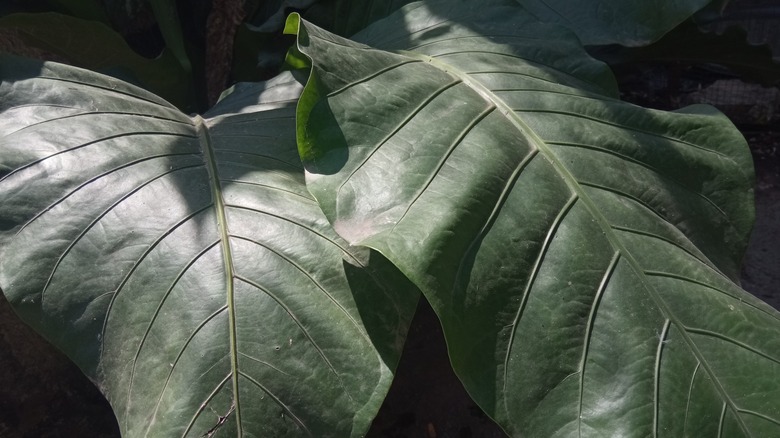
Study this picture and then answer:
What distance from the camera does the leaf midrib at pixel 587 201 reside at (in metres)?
0.82

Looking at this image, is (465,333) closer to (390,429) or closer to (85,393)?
(390,429)

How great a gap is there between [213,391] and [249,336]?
0.26ft


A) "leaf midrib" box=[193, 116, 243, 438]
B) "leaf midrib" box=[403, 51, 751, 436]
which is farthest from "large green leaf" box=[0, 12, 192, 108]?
"leaf midrib" box=[403, 51, 751, 436]

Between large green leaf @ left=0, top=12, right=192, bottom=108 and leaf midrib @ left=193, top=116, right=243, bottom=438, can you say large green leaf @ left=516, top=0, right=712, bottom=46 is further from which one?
large green leaf @ left=0, top=12, right=192, bottom=108

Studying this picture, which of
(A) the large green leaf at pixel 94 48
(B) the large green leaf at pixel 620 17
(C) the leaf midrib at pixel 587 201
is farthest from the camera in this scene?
(A) the large green leaf at pixel 94 48

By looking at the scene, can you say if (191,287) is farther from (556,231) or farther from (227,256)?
(556,231)

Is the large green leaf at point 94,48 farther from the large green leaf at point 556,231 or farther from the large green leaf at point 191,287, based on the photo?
the large green leaf at point 556,231

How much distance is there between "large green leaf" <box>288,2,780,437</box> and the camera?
0.83m

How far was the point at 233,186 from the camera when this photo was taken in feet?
3.48

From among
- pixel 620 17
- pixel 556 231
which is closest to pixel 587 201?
pixel 556 231

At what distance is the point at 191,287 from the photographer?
0.92 metres

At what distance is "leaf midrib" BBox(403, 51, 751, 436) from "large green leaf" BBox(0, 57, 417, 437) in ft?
0.90

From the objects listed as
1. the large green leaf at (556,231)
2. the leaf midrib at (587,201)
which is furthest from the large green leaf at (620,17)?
the leaf midrib at (587,201)

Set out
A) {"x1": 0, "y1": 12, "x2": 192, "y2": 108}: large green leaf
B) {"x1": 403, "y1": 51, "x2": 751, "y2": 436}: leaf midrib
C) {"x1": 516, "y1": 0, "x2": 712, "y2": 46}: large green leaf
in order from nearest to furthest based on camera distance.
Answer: {"x1": 403, "y1": 51, "x2": 751, "y2": 436}: leaf midrib → {"x1": 516, "y1": 0, "x2": 712, "y2": 46}: large green leaf → {"x1": 0, "y1": 12, "x2": 192, "y2": 108}: large green leaf
